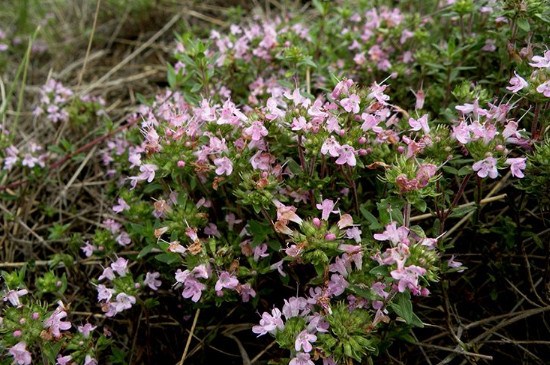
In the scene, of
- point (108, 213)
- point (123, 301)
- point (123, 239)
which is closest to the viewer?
point (123, 301)

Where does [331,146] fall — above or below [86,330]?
above

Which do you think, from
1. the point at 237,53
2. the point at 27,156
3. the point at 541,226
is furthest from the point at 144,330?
the point at 541,226

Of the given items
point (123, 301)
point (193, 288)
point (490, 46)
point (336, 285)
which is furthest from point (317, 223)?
point (490, 46)

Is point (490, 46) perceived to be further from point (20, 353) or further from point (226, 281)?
point (20, 353)

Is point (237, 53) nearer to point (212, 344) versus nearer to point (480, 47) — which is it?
point (480, 47)

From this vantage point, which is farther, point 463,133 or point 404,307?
point 463,133

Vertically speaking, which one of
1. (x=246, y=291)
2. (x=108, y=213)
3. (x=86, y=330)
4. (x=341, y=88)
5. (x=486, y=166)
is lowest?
(x=108, y=213)
